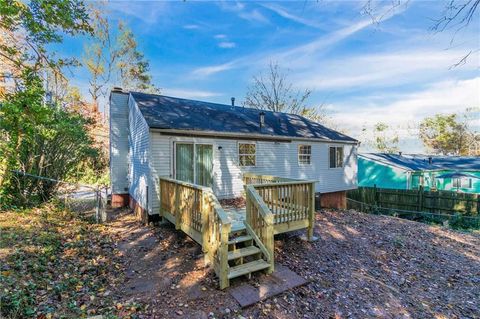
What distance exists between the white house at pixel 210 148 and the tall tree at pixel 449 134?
3017 centimetres

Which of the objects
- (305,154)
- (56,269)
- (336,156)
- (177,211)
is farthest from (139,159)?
(336,156)

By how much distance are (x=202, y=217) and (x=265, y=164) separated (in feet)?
19.5

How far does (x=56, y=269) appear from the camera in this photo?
187 inches

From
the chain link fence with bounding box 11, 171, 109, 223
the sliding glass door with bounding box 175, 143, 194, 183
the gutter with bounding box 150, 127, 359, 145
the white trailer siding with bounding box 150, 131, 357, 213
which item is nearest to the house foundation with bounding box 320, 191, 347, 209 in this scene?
the white trailer siding with bounding box 150, 131, 357, 213

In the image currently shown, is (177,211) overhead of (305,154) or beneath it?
beneath

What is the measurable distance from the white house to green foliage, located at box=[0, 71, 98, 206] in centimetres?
190

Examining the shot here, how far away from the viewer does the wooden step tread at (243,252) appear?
183 inches

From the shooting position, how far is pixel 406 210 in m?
13.9

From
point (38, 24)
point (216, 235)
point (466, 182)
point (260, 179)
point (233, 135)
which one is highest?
point (38, 24)

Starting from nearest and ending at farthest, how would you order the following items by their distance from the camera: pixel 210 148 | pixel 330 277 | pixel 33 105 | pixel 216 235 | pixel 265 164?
pixel 216 235 < pixel 330 277 < pixel 33 105 < pixel 210 148 < pixel 265 164

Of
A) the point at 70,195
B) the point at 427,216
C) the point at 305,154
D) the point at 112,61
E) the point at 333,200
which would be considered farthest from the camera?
the point at 112,61

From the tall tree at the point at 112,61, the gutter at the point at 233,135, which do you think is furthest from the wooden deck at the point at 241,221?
the tall tree at the point at 112,61

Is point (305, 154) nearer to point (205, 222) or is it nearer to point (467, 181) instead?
point (205, 222)

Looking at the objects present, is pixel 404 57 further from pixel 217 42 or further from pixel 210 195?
pixel 217 42
